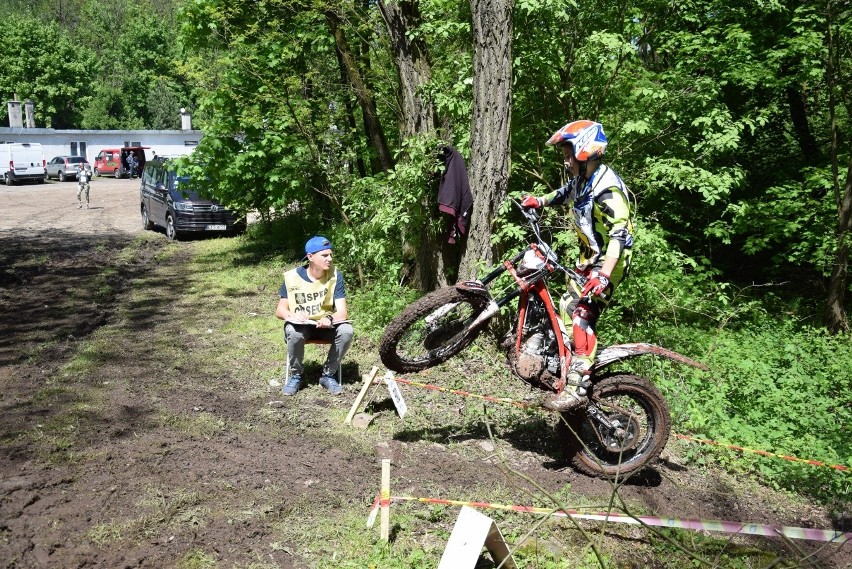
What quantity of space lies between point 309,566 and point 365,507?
78cm

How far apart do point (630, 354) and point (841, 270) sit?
718 centimetres

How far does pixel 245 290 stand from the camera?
12391 millimetres

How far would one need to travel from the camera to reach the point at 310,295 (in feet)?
24.0

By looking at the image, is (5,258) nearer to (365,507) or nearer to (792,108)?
(365,507)

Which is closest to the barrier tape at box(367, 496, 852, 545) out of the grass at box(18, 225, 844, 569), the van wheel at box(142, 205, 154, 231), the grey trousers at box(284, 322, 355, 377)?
the grass at box(18, 225, 844, 569)

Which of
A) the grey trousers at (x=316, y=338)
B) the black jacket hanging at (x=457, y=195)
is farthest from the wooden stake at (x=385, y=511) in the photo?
the black jacket hanging at (x=457, y=195)

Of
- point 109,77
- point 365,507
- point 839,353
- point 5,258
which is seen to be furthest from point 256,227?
point 109,77

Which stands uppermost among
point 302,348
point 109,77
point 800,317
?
point 109,77

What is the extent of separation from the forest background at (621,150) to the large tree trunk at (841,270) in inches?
1.3

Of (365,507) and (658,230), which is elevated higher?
(658,230)

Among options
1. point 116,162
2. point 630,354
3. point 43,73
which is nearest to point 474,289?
point 630,354

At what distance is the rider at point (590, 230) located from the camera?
5.32 meters

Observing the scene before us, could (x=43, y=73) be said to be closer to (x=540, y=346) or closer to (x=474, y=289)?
(x=474, y=289)

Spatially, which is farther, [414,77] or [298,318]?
[414,77]
